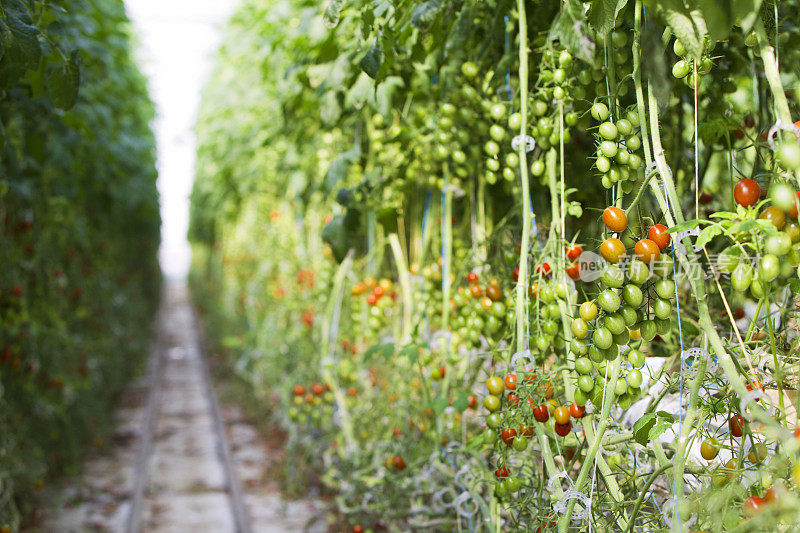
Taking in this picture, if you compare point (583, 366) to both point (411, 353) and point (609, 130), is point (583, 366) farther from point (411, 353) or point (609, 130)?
point (411, 353)

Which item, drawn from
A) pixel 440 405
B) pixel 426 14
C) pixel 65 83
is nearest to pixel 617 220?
pixel 426 14

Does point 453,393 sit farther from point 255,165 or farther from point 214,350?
point 214,350

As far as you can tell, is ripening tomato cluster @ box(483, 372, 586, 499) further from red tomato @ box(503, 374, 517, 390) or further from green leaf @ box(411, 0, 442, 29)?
green leaf @ box(411, 0, 442, 29)

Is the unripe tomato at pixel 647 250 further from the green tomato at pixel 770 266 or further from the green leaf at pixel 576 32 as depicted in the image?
the green leaf at pixel 576 32

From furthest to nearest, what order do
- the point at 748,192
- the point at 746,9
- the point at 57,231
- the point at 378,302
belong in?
the point at 57,231, the point at 378,302, the point at 748,192, the point at 746,9

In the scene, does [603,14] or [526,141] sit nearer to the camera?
[603,14]

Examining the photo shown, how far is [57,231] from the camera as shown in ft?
10.6

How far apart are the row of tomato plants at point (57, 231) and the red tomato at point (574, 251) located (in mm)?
1275

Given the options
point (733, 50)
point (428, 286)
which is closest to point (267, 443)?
point (428, 286)

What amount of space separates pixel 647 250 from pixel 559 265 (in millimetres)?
322

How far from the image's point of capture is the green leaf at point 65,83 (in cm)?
147

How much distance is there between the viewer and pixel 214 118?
6.19 meters

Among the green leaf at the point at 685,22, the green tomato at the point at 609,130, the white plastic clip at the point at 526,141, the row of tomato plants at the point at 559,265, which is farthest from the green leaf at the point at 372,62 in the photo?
the green leaf at the point at 685,22

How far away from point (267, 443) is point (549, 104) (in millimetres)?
3675
